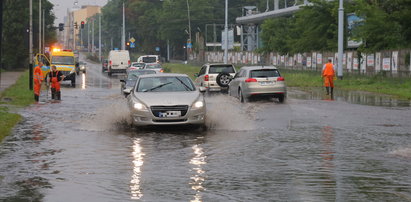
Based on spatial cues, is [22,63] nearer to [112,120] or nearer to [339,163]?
[112,120]

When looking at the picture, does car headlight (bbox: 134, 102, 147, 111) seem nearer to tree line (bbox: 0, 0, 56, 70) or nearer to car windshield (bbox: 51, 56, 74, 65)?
car windshield (bbox: 51, 56, 74, 65)

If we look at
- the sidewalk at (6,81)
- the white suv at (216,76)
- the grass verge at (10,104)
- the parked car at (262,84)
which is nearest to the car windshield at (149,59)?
the sidewalk at (6,81)

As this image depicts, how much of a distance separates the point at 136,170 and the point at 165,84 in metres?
8.39

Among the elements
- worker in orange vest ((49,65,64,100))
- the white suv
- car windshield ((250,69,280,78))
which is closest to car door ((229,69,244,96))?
car windshield ((250,69,280,78))

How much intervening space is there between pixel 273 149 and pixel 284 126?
5.26m

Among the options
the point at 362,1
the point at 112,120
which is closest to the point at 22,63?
the point at 362,1

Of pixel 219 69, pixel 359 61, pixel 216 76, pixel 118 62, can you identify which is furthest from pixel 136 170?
pixel 118 62

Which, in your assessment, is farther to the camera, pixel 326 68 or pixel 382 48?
pixel 382 48

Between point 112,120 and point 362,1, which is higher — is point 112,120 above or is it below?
below

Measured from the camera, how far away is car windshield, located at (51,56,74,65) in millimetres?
54500

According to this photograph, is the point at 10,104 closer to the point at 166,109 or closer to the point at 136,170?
the point at 166,109

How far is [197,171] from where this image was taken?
39.7ft

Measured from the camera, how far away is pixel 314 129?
63.8 feet

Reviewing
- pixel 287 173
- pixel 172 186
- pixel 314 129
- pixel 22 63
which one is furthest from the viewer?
pixel 22 63
